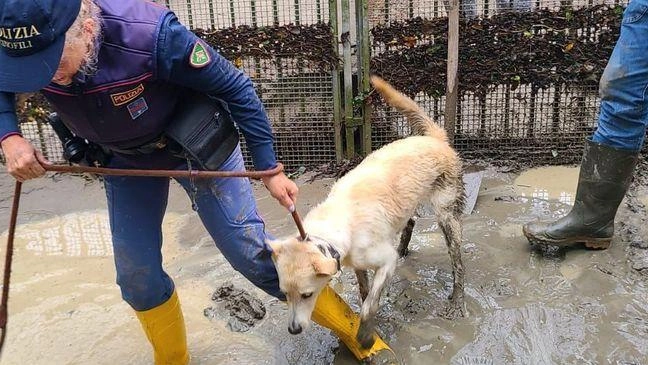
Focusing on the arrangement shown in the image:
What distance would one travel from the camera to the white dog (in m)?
2.99

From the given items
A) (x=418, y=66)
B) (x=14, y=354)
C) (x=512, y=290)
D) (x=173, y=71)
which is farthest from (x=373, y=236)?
(x=418, y=66)

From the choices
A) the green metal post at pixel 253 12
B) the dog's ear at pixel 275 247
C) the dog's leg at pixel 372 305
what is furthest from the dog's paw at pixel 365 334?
the green metal post at pixel 253 12

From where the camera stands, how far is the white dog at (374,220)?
299 cm

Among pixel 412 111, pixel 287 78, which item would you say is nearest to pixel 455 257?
pixel 412 111

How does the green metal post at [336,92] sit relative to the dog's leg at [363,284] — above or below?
above

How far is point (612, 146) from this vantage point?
388 centimetres

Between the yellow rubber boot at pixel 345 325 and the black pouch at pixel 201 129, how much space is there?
3.22 ft

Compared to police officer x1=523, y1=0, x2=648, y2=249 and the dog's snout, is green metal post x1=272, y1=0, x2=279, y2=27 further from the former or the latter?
the dog's snout

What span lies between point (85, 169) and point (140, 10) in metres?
0.68

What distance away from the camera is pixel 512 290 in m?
3.86

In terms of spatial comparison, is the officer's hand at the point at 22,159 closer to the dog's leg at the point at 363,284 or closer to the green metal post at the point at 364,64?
the dog's leg at the point at 363,284

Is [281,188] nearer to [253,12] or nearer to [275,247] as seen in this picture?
[275,247]

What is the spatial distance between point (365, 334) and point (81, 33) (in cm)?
200

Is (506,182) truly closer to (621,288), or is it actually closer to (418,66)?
(418,66)
